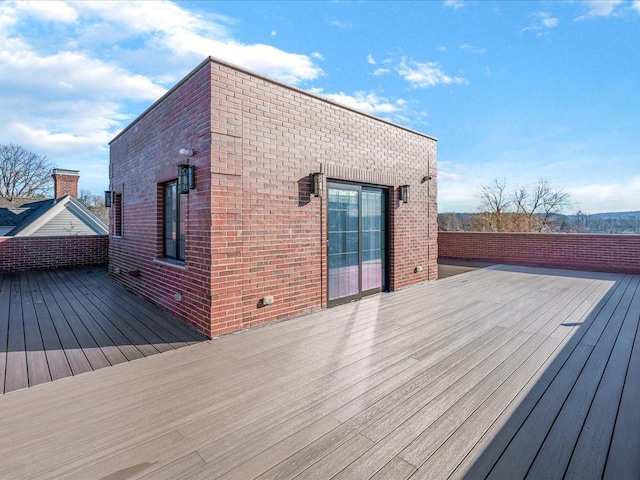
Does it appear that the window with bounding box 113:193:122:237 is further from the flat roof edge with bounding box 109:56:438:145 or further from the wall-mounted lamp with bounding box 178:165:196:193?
the wall-mounted lamp with bounding box 178:165:196:193

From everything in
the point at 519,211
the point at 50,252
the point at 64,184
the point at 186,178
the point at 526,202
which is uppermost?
the point at 64,184

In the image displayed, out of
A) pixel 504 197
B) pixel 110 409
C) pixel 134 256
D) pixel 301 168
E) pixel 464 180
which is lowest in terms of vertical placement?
pixel 110 409

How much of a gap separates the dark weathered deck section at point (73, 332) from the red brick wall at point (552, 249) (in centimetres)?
1065

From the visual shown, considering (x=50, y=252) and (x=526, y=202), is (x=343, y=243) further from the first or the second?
(x=526, y=202)

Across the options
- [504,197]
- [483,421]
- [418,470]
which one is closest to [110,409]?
[418,470]

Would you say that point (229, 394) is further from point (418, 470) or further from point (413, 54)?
point (413, 54)

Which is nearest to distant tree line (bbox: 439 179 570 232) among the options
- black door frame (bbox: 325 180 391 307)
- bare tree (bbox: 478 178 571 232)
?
bare tree (bbox: 478 178 571 232)

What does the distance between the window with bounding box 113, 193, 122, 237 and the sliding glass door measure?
215 inches

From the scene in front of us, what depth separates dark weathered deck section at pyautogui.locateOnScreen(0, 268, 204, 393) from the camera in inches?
112

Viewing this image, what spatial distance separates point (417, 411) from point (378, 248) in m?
3.89

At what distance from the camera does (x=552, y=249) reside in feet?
31.8

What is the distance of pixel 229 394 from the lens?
2.35 m

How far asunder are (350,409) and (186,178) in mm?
3376

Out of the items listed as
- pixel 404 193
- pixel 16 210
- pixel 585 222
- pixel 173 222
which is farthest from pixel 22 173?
pixel 585 222
